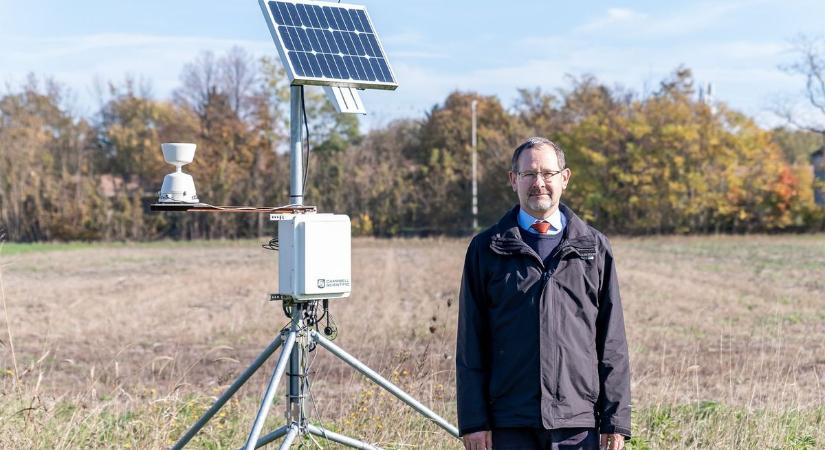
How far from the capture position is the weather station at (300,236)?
15.0ft

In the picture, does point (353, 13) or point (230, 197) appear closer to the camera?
point (353, 13)

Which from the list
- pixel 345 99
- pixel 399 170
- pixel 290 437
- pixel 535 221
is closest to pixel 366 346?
pixel 345 99

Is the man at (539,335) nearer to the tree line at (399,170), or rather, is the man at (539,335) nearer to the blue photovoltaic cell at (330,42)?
the blue photovoltaic cell at (330,42)

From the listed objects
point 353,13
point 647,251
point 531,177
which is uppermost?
point 353,13

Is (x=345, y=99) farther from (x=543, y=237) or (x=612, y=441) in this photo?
(x=612, y=441)

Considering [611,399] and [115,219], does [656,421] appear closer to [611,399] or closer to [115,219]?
[611,399]

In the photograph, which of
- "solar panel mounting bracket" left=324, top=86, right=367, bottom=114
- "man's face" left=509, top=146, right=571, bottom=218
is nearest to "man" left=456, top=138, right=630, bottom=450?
"man's face" left=509, top=146, right=571, bottom=218

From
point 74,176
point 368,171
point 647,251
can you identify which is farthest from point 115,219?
point 647,251

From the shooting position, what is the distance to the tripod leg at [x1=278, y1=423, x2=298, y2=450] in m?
4.48

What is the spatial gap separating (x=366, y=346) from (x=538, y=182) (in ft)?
25.6

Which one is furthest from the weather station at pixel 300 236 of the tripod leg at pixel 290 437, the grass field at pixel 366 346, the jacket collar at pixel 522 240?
the jacket collar at pixel 522 240

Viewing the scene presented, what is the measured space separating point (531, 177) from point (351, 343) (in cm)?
864

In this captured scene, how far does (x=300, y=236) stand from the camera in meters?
4.65

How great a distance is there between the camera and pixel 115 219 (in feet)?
159
